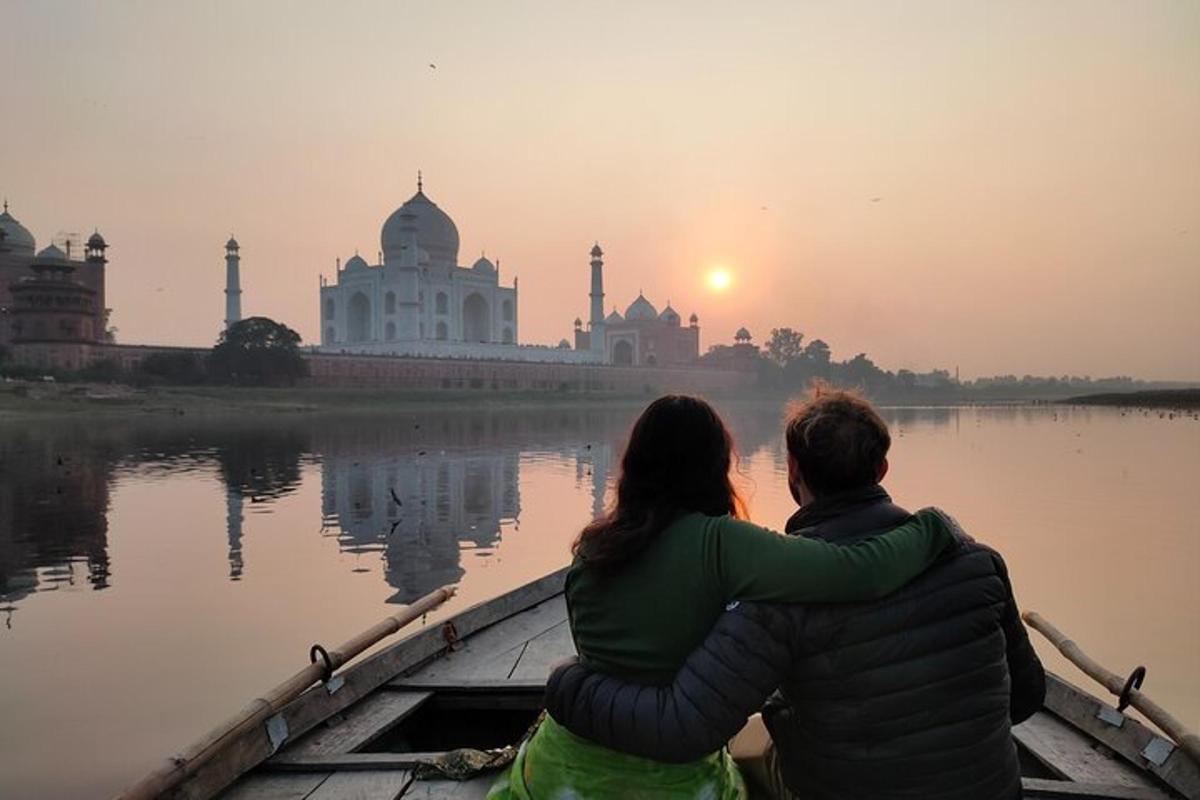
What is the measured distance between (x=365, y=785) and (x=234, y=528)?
8821 millimetres

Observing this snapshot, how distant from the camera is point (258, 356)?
3878 centimetres

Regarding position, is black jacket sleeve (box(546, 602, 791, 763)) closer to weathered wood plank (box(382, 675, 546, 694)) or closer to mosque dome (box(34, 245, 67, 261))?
weathered wood plank (box(382, 675, 546, 694))

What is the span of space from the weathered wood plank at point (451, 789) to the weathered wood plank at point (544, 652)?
999 mm

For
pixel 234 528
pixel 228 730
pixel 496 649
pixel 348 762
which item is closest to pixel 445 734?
pixel 496 649

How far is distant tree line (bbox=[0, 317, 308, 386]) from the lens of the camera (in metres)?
36.2

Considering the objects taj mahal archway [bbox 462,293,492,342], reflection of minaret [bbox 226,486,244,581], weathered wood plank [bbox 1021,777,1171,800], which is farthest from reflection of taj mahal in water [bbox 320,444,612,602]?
taj mahal archway [bbox 462,293,492,342]

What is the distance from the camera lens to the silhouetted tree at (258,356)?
125ft

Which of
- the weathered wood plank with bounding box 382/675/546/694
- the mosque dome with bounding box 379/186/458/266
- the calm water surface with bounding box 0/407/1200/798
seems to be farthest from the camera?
the mosque dome with bounding box 379/186/458/266

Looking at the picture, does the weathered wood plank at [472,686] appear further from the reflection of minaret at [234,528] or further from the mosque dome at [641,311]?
the mosque dome at [641,311]

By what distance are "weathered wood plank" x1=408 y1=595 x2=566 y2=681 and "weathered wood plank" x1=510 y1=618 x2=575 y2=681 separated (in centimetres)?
3

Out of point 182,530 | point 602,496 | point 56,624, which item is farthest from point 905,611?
point 602,496

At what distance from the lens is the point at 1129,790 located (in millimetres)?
2611

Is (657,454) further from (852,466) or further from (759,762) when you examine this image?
(759,762)

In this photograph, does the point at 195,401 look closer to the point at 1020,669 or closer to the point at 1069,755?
the point at 1069,755
